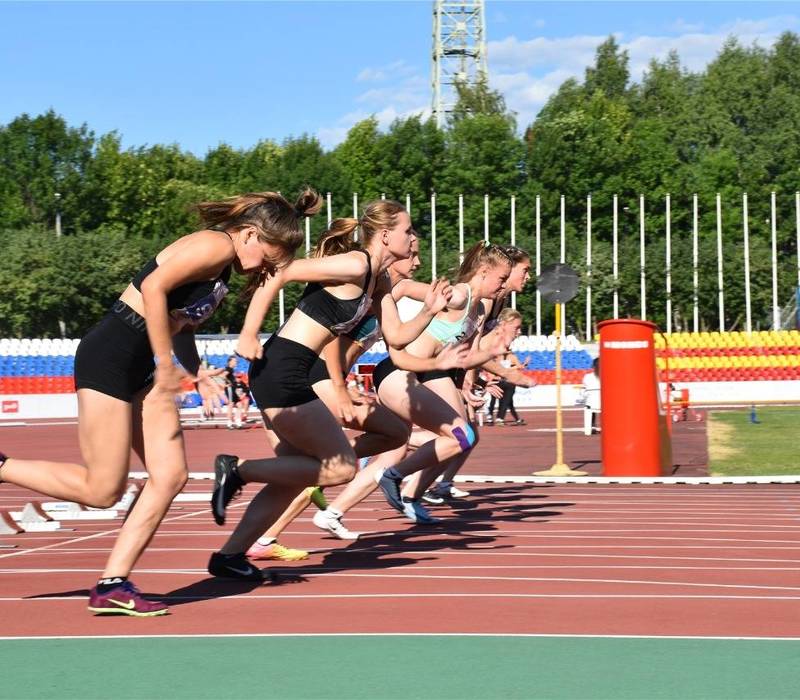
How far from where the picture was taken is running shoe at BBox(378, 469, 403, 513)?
10.2 m

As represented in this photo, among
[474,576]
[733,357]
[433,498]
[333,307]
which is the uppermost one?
[333,307]

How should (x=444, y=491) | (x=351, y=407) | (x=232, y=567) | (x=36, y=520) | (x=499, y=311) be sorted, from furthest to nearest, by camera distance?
1. (x=444, y=491)
2. (x=499, y=311)
3. (x=36, y=520)
4. (x=351, y=407)
5. (x=232, y=567)

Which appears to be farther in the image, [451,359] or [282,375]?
[451,359]

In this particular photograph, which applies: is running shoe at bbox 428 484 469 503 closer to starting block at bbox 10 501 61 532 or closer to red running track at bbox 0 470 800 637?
red running track at bbox 0 470 800 637

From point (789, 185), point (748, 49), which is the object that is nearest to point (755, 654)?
point (789, 185)

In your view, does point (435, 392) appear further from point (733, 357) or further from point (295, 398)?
point (733, 357)

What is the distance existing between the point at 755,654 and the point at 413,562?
335 cm

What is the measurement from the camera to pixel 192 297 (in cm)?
652

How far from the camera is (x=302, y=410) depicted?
25.5ft

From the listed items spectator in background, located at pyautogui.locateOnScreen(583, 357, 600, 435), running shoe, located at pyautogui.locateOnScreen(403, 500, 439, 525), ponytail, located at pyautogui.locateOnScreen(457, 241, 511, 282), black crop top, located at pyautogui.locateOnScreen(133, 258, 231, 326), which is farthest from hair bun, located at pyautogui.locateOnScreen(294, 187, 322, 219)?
spectator in background, located at pyautogui.locateOnScreen(583, 357, 600, 435)

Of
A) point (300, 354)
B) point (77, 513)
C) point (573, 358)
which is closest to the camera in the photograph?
point (300, 354)

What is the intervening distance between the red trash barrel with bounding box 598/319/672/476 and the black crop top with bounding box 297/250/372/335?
8.78 metres

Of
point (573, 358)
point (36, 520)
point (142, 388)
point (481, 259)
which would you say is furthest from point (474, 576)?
point (573, 358)

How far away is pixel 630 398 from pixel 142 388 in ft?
35.0
